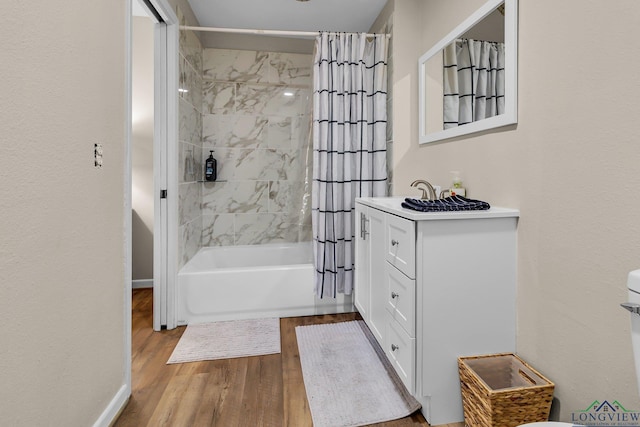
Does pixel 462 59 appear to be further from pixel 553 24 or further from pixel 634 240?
pixel 634 240

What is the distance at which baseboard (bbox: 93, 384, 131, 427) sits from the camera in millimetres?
1449

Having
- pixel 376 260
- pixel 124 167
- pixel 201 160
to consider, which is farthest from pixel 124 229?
pixel 201 160

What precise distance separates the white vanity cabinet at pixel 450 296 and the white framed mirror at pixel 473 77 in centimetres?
53

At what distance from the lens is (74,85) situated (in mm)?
1212

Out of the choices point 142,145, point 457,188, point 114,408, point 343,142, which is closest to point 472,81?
point 457,188

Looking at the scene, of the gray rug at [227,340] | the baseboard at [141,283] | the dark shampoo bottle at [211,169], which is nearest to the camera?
the gray rug at [227,340]

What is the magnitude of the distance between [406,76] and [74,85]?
2.09 meters

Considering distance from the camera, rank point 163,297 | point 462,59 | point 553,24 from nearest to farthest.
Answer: point 553,24
point 462,59
point 163,297

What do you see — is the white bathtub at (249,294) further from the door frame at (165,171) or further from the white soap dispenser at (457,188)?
the white soap dispenser at (457,188)

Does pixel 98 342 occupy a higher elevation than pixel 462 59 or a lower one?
lower

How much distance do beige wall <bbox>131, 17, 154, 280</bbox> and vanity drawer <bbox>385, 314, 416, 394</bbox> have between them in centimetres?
270

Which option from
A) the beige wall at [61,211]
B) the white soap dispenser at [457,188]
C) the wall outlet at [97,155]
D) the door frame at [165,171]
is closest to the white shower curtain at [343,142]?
Answer: the white soap dispenser at [457,188]

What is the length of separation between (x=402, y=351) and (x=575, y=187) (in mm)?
964

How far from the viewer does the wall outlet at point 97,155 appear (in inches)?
53.8
